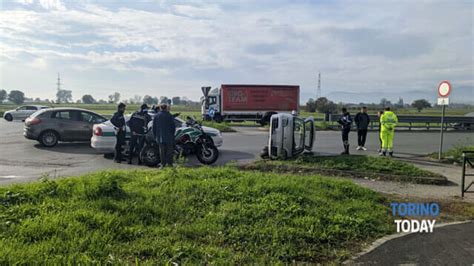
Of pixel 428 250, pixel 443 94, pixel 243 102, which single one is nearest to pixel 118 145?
pixel 428 250

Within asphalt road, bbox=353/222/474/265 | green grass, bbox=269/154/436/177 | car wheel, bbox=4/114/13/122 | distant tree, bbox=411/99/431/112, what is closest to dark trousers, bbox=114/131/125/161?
green grass, bbox=269/154/436/177

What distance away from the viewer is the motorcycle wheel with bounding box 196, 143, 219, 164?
10.3m

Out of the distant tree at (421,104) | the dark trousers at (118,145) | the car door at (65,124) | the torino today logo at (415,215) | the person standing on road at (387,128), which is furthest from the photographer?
the distant tree at (421,104)

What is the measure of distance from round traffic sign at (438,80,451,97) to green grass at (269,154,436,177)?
3601 millimetres

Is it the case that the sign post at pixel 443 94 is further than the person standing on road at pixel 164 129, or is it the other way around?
the sign post at pixel 443 94

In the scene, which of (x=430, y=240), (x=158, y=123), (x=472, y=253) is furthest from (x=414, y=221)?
(x=158, y=123)

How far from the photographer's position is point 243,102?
1250 inches

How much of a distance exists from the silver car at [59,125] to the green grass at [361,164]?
8.04 meters

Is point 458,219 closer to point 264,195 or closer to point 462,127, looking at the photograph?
point 264,195

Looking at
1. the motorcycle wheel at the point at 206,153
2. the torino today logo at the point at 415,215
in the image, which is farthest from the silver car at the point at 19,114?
the torino today logo at the point at 415,215

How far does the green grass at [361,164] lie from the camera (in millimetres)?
8726

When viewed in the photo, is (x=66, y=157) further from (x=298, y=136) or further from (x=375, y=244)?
(x=375, y=244)

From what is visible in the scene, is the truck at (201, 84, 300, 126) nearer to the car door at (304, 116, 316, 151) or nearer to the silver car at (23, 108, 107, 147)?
the silver car at (23, 108, 107, 147)

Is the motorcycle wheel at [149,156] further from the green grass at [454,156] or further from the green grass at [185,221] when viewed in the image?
the green grass at [454,156]
